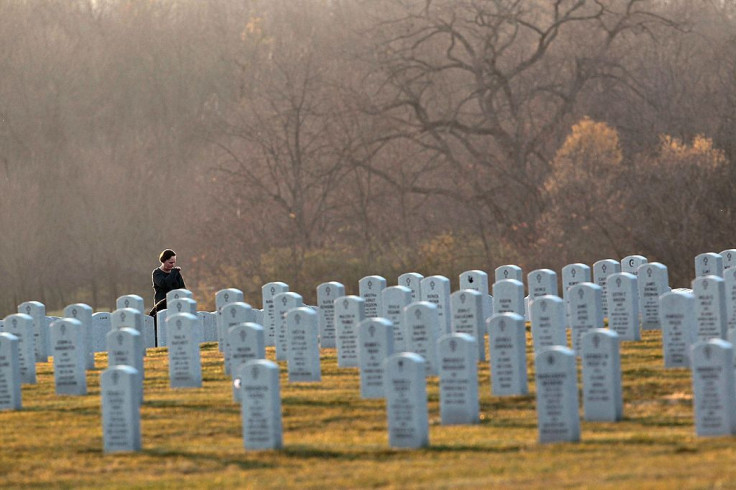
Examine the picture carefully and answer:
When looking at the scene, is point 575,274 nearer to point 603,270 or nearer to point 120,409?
point 603,270

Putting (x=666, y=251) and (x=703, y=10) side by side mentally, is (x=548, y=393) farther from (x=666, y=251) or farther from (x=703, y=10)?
(x=703, y=10)

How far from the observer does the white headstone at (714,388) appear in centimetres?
1034

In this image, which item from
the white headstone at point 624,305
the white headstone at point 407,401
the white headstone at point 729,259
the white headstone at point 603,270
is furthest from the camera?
the white headstone at point 729,259

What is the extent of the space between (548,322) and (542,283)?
4.41 metres

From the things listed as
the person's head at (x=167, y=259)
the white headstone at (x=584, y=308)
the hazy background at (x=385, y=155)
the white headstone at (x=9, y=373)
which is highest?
the hazy background at (x=385, y=155)

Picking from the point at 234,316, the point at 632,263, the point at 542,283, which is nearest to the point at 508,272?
the point at 542,283

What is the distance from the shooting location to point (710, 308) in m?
14.6

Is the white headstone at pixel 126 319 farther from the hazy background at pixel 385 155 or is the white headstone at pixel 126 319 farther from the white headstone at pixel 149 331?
the hazy background at pixel 385 155

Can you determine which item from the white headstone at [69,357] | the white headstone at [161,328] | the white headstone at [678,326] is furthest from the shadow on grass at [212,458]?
the white headstone at [161,328]

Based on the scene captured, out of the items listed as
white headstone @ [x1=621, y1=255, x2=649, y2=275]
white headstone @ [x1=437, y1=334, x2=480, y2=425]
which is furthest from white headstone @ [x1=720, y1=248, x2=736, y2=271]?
white headstone @ [x1=437, y1=334, x2=480, y2=425]

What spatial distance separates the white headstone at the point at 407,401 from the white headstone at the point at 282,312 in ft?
21.3

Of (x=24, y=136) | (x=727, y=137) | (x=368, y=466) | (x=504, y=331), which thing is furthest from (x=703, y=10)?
(x=368, y=466)

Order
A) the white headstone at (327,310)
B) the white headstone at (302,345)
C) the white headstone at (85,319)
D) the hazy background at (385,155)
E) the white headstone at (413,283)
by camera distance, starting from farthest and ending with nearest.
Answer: the hazy background at (385,155) < the white headstone at (413,283) < the white headstone at (327,310) < the white headstone at (85,319) < the white headstone at (302,345)

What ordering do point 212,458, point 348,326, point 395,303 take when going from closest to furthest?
point 212,458
point 348,326
point 395,303
